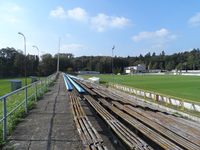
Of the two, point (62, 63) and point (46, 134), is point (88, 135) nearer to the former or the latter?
point (46, 134)

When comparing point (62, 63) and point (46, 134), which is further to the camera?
point (62, 63)

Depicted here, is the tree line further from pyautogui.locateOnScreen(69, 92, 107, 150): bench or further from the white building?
pyautogui.locateOnScreen(69, 92, 107, 150): bench

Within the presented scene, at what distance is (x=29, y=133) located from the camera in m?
8.72

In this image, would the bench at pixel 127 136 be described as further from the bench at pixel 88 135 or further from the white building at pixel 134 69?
the white building at pixel 134 69

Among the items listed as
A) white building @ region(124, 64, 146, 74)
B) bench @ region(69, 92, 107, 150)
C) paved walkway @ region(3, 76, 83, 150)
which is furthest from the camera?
white building @ region(124, 64, 146, 74)

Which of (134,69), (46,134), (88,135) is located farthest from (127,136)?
(134,69)

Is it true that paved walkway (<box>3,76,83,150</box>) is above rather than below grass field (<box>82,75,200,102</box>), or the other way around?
above

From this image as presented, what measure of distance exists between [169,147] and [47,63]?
145511 mm

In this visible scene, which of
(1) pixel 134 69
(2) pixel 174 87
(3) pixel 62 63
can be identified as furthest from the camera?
(1) pixel 134 69

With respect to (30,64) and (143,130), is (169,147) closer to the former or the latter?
(143,130)

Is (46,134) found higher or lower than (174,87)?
higher

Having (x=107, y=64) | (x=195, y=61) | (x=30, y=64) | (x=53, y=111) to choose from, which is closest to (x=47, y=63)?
(x=30, y=64)

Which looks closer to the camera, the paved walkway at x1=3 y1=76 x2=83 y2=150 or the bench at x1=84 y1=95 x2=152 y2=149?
the bench at x1=84 y1=95 x2=152 y2=149

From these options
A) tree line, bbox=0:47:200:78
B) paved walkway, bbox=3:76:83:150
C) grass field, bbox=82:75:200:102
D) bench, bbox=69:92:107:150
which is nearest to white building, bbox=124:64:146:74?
tree line, bbox=0:47:200:78
